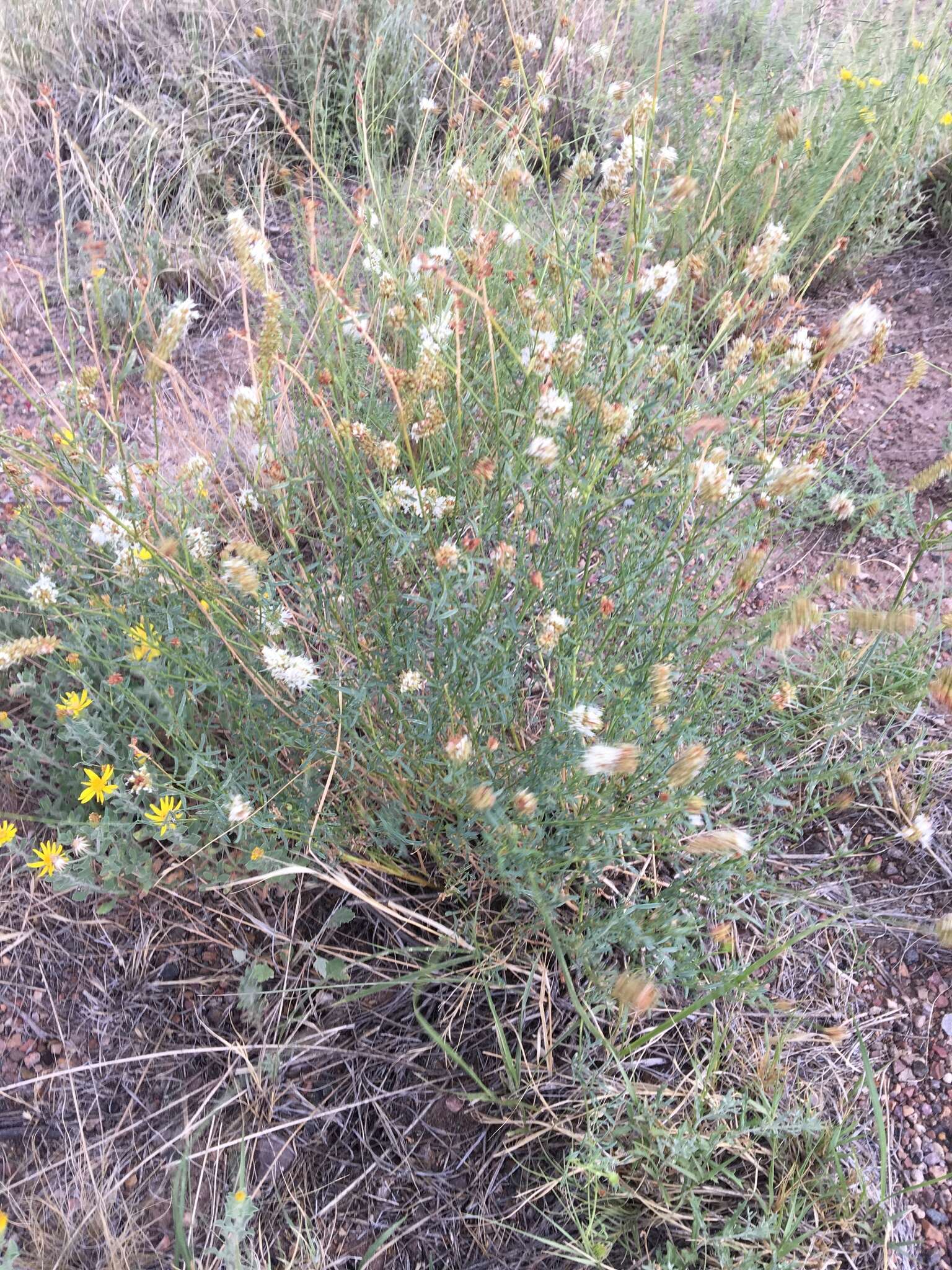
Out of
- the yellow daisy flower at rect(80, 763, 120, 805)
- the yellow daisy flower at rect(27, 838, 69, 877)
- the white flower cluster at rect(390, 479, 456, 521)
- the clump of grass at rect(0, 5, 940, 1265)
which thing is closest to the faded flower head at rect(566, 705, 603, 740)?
the clump of grass at rect(0, 5, 940, 1265)

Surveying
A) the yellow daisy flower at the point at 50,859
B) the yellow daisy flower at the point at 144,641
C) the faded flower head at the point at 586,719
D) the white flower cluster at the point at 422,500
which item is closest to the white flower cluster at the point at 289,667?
the yellow daisy flower at the point at 144,641

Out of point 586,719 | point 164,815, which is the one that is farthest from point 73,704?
point 586,719

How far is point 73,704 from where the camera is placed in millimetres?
1703

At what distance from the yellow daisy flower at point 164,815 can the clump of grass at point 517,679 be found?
0.01 meters

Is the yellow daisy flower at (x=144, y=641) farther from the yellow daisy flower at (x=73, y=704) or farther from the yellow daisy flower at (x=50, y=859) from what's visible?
the yellow daisy flower at (x=50, y=859)

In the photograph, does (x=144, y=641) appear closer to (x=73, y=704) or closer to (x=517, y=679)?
(x=73, y=704)

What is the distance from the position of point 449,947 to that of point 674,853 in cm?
54

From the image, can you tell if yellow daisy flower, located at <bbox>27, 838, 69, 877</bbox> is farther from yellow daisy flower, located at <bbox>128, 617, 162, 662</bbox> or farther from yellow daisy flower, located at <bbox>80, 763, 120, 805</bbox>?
yellow daisy flower, located at <bbox>128, 617, 162, 662</bbox>

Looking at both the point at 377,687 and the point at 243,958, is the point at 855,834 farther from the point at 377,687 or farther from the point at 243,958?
the point at 243,958

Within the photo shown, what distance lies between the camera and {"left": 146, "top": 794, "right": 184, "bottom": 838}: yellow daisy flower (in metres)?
1.62

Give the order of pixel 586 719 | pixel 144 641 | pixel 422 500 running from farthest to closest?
pixel 144 641, pixel 422 500, pixel 586 719

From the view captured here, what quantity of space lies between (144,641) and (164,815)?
36 cm

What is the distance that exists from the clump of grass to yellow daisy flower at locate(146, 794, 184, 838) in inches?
0.4

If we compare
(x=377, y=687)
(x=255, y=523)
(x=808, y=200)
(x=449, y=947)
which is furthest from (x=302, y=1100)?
(x=808, y=200)
